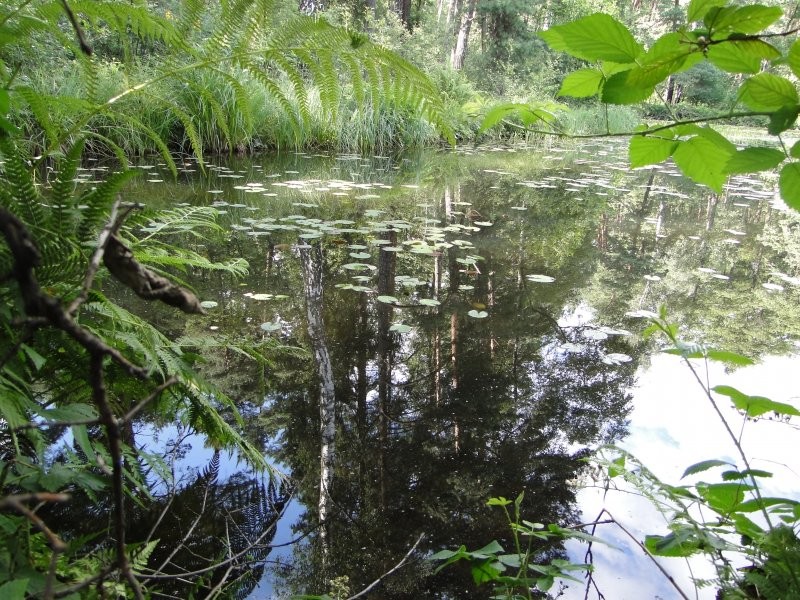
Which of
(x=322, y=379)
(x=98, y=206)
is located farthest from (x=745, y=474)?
(x=322, y=379)

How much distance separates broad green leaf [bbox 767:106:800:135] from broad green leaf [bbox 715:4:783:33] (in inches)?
3.3

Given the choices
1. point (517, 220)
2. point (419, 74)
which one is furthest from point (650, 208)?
point (419, 74)

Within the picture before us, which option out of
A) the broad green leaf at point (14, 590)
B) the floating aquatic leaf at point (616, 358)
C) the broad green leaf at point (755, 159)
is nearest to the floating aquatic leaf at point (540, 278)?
the floating aquatic leaf at point (616, 358)

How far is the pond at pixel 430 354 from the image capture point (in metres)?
1.20

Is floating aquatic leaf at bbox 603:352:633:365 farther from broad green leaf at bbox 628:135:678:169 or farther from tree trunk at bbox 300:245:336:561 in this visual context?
broad green leaf at bbox 628:135:678:169

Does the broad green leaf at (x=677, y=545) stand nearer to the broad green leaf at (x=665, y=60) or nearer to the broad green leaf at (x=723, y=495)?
the broad green leaf at (x=723, y=495)

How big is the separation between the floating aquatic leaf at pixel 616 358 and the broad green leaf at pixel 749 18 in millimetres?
1689

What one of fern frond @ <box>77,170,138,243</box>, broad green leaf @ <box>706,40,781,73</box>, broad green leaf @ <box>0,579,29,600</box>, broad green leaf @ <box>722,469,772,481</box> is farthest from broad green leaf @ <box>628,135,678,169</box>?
broad green leaf @ <box>0,579,29,600</box>

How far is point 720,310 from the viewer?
2.64 metres

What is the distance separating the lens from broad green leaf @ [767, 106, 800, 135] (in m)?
0.54

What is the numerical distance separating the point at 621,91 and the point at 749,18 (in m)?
0.14

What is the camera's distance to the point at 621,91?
2.03ft

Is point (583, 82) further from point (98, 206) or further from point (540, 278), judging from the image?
point (540, 278)

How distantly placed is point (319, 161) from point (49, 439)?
19.0 feet
